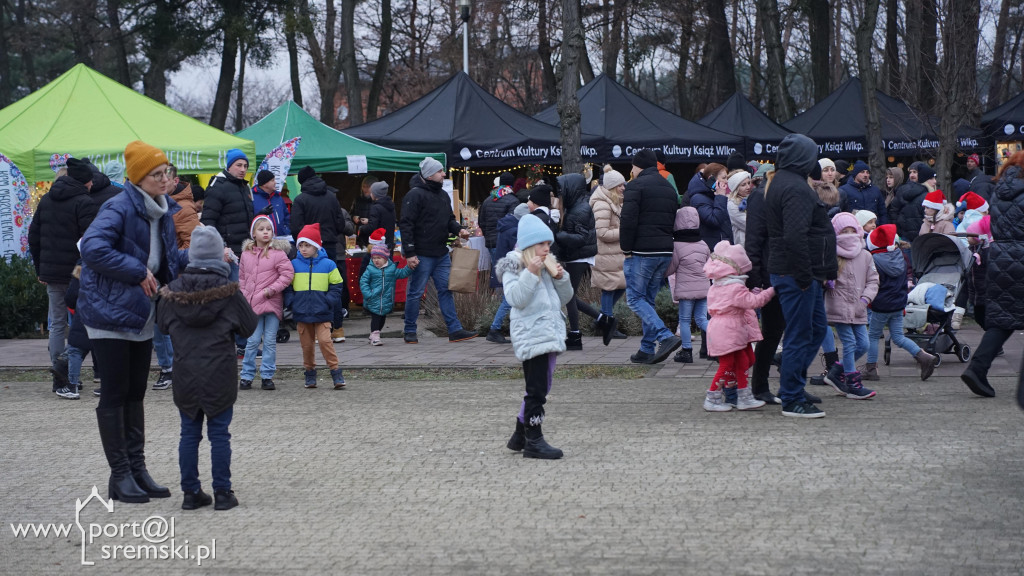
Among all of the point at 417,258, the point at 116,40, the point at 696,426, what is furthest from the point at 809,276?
the point at 116,40

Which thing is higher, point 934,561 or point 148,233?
point 148,233

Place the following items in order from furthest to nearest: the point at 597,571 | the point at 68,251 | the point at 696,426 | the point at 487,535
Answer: the point at 68,251 → the point at 696,426 → the point at 487,535 → the point at 597,571

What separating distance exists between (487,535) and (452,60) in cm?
3750

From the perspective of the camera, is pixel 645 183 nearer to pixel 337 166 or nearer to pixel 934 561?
pixel 934 561

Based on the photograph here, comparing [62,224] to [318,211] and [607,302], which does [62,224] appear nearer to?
[318,211]

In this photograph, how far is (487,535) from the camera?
533cm

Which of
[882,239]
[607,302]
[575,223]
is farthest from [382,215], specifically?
[882,239]

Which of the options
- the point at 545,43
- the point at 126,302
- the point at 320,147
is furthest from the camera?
the point at 545,43

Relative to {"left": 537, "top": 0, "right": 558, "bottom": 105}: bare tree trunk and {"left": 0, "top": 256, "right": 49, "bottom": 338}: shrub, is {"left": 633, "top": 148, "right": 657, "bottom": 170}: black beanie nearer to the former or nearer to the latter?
{"left": 0, "top": 256, "right": 49, "bottom": 338}: shrub

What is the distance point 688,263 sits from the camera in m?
10.9

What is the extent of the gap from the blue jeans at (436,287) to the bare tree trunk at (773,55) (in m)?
16.8

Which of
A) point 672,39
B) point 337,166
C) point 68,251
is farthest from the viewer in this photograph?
point 672,39

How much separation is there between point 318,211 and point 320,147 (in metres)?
5.50

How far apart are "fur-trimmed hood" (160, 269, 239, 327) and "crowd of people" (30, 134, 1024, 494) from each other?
10mm
